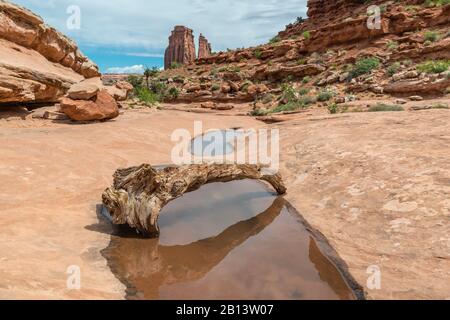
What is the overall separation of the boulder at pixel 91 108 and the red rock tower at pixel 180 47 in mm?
96453

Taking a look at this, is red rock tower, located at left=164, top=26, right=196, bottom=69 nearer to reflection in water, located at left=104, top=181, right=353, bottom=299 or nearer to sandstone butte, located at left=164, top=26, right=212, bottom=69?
sandstone butte, located at left=164, top=26, right=212, bottom=69

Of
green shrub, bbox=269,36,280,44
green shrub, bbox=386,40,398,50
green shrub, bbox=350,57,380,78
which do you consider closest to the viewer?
green shrub, bbox=350,57,380,78

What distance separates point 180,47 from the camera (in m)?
109

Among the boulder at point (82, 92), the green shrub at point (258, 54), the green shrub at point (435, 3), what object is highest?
the green shrub at point (435, 3)

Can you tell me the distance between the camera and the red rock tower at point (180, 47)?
108 meters

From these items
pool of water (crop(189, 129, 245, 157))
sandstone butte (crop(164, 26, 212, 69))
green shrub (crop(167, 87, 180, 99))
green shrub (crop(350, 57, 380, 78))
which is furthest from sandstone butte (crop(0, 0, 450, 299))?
sandstone butte (crop(164, 26, 212, 69))

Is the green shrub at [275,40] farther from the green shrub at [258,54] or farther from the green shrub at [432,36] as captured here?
the green shrub at [432,36]

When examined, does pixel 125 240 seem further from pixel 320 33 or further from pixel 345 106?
pixel 320 33

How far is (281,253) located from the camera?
4711mm

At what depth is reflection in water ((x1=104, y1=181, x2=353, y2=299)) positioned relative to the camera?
12.1ft

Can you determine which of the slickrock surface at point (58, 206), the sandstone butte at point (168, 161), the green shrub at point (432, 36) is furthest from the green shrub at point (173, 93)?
the slickrock surface at point (58, 206)

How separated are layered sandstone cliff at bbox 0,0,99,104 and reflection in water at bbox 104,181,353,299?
29.7ft
